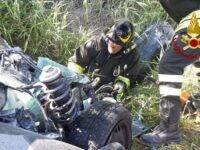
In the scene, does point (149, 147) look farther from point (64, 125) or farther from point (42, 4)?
point (42, 4)

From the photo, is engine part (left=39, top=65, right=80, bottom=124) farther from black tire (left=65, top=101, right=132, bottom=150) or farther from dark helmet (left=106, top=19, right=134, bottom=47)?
dark helmet (left=106, top=19, right=134, bottom=47)

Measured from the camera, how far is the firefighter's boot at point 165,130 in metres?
3.45

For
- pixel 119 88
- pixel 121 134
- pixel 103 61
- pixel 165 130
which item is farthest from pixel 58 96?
pixel 103 61

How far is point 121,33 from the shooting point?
4016 millimetres

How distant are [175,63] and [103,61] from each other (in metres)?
1.06

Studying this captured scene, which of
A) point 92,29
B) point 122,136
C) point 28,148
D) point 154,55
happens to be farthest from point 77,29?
point 28,148

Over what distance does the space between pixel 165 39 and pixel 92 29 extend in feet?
2.59

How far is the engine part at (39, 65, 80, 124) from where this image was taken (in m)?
2.50

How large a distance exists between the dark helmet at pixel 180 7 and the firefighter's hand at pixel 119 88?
34.6 inches

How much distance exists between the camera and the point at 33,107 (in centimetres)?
262

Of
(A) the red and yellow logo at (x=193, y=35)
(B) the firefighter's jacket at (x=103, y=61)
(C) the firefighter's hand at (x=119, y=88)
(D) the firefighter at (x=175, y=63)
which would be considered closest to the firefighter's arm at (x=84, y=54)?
(B) the firefighter's jacket at (x=103, y=61)

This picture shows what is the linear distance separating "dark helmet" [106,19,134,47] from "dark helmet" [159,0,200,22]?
0.64 metres

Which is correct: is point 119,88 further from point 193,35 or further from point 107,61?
point 193,35

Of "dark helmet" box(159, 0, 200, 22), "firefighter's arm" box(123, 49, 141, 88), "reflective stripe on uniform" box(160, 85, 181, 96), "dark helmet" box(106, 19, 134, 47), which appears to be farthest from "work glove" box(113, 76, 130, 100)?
"dark helmet" box(159, 0, 200, 22)
